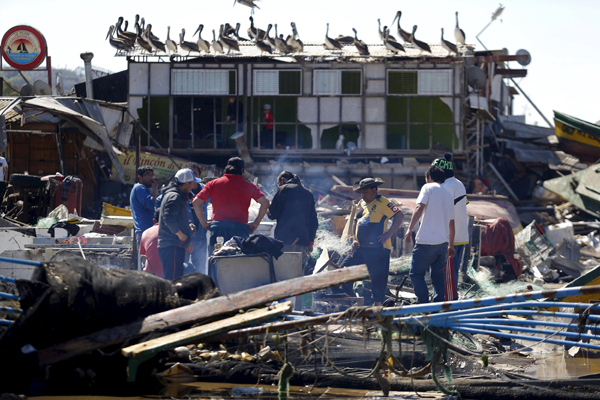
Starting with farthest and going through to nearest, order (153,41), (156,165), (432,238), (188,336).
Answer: (153,41) → (156,165) → (432,238) → (188,336)

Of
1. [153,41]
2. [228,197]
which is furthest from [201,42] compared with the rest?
[228,197]

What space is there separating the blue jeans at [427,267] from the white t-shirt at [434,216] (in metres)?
0.08

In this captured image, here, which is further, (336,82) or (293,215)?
(336,82)

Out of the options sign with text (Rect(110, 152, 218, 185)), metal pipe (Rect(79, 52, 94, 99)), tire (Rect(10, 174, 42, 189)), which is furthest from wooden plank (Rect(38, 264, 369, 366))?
metal pipe (Rect(79, 52, 94, 99))

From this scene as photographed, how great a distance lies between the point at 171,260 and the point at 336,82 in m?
15.7

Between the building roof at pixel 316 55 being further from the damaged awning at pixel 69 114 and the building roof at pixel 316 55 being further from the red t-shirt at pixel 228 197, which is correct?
the red t-shirt at pixel 228 197

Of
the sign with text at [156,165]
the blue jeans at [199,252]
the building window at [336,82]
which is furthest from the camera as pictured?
the building window at [336,82]

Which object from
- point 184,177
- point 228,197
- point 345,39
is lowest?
point 228,197

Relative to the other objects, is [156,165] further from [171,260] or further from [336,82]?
[171,260]

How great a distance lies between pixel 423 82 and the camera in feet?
70.3

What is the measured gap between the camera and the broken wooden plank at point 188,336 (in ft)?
12.6

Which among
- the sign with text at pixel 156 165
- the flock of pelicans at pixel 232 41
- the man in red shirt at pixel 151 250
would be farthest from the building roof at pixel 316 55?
the man in red shirt at pixel 151 250

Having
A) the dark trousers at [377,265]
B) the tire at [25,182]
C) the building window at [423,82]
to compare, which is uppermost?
the building window at [423,82]

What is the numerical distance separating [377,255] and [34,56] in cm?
1886
